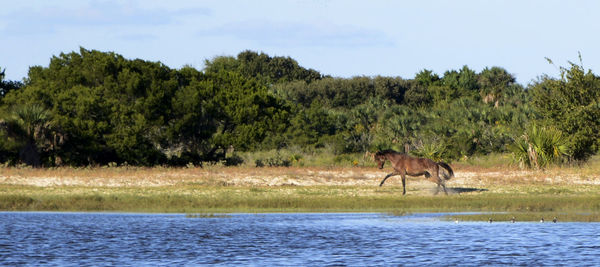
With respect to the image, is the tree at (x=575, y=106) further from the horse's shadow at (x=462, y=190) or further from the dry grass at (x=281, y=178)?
the horse's shadow at (x=462, y=190)

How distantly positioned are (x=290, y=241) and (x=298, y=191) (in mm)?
13767

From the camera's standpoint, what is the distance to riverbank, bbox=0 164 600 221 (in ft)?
90.2

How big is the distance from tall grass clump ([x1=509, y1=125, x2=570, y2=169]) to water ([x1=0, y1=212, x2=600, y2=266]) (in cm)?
1672

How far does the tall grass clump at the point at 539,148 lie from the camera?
39.3 metres

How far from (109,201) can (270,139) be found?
103 ft

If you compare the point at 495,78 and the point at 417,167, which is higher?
the point at 495,78

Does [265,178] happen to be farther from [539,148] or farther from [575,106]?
[575,106]

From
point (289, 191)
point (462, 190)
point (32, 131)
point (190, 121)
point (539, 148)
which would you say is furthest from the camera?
point (190, 121)

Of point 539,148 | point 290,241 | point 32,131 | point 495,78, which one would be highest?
point 495,78

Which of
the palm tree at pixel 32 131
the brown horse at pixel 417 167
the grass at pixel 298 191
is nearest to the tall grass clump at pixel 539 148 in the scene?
the grass at pixel 298 191


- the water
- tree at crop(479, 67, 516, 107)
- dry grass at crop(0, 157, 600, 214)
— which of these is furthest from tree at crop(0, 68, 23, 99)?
tree at crop(479, 67, 516, 107)

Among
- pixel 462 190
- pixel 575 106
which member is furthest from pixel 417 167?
pixel 575 106

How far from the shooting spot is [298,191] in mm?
32469

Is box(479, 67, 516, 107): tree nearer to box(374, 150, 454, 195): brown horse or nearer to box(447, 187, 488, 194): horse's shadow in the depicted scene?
box(447, 187, 488, 194): horse's shadow
